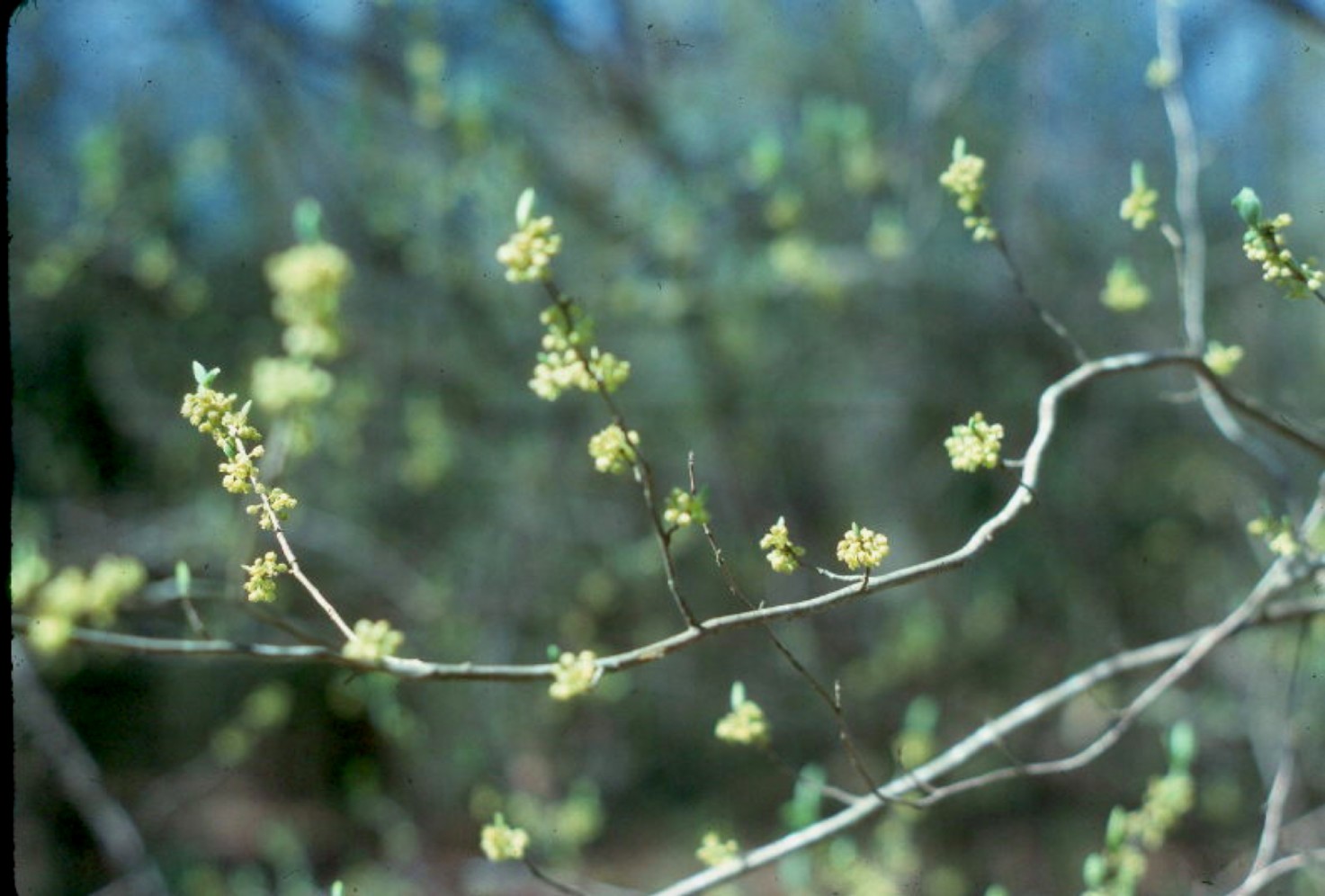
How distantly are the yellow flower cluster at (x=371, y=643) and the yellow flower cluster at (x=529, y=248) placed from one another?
48 centimetres

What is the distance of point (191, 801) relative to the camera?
835 cm

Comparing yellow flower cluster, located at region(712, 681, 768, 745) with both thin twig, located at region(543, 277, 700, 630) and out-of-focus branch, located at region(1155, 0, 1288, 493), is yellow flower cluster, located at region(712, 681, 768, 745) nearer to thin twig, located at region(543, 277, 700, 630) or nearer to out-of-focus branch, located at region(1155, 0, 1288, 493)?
thin twig, located at region(543, 277, 700, 630)

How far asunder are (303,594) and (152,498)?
1.18 meters

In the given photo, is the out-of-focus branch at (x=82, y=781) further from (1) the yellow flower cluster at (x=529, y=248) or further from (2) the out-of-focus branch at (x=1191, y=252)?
(2) the out-of-focus branch at (x=1191, y=252)

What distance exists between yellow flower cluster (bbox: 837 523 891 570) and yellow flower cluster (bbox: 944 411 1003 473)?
18cm

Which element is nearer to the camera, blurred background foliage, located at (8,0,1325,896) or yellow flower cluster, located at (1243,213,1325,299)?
yellow flower cluster, located at (1243,213,1325,299)

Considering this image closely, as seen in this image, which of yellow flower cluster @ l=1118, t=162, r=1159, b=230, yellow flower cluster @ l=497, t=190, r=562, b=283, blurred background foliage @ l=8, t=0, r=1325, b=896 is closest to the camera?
yellow flower cluster @ l=497, t=190, r=562, b=283

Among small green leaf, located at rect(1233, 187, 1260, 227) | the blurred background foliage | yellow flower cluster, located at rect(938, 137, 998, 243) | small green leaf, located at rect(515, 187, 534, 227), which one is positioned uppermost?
the blurred background foliage

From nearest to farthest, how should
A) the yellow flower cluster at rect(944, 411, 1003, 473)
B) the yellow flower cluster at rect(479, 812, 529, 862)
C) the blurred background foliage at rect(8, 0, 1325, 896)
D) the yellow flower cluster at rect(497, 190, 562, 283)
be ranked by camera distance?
the yellow flower cluster at rect(497, 190, 562, 283)
the yellow flower cluster at rect(944, 411, 1003, 473)
the yellow flower cluster at rect(479, 812, 529, 862)
the blurred background foliage at rect(8, 0, 1325, 896)

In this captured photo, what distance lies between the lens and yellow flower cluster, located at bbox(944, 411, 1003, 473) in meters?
1.74

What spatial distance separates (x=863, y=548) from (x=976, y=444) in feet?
0.84

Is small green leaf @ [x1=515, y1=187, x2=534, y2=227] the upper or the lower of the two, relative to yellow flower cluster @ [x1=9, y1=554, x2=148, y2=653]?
upper

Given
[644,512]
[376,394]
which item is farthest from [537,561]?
[376,394]

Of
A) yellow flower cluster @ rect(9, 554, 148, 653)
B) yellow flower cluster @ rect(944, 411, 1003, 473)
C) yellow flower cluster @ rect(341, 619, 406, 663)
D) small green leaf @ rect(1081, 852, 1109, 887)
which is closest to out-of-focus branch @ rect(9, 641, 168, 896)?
yellow flower cluster @ rect(9, 554, 148, 653)
